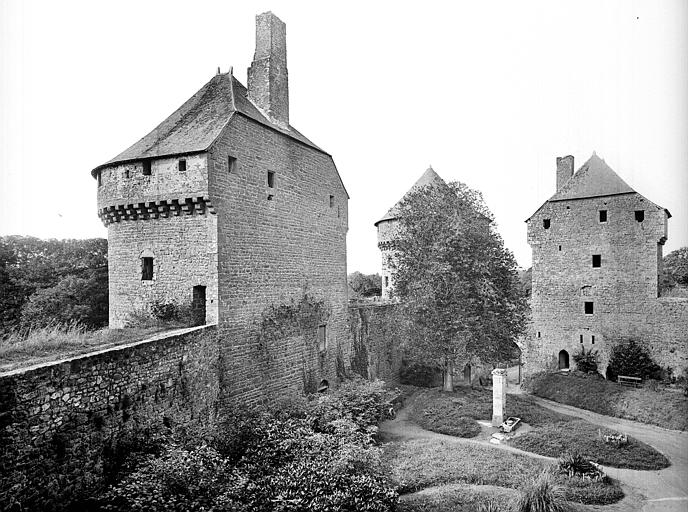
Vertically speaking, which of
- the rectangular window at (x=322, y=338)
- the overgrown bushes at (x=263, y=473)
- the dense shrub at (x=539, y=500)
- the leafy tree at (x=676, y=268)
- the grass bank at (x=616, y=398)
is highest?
the leafy tree at (x=676, y=268)

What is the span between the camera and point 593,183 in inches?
998

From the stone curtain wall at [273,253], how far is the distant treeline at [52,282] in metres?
14.0

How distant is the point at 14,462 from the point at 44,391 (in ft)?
3.30

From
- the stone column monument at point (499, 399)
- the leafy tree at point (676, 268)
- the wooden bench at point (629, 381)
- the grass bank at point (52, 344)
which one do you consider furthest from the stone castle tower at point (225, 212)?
the leafy tree at point (676, 268)

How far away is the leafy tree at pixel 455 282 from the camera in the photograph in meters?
19.7

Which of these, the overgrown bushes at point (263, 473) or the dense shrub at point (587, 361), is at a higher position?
the overgrown bushes at point (263, 473)

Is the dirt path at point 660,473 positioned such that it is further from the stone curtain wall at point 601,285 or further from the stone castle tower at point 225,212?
the stone castle tower at point 225,212

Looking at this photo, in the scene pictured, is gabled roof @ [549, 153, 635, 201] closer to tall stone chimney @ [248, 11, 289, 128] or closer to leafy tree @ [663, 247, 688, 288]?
tall stone chimney @ [248, 11, 289, 128]

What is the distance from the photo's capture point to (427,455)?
13.2m

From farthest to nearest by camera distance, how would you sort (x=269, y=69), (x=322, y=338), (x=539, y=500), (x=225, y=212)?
(x=322, y=338) < (x=269, y=69) < (x=225, y=212) < (x=539, y=500)

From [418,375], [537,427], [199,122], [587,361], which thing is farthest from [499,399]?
[199,122]

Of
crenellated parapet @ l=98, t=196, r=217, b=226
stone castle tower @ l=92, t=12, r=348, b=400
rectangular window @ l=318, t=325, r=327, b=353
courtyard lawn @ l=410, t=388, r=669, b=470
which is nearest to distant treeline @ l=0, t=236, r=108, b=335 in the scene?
crenellated parapet @ l=98, t=196, r=217, b=226

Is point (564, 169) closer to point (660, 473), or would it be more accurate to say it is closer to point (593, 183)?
point (593, 183)

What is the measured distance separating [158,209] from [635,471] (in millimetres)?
15483
